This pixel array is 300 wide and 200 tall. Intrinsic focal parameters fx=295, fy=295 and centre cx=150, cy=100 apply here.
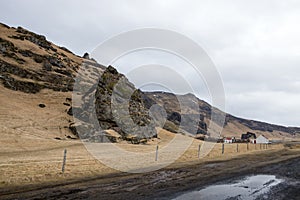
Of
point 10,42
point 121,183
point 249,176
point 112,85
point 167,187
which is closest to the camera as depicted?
point 167,187

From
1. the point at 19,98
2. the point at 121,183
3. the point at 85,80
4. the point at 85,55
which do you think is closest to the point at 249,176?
the point at 121,183

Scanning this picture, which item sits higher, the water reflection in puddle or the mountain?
the mountain

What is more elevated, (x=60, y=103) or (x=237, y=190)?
(x=60, y=103)

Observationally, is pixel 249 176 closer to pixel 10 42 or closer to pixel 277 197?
pixel 277 197

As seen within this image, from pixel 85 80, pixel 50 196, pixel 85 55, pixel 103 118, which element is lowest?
pixel 50 196

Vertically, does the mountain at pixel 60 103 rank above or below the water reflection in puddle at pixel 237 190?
above

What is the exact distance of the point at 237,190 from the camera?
10.8 metres

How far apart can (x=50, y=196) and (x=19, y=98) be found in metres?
49.0

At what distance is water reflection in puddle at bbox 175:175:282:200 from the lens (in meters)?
9.69

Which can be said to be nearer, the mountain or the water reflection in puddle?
the water reflection in puddle

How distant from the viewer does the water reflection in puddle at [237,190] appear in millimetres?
9688

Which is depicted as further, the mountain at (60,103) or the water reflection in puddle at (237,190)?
the mountain at (60,103)

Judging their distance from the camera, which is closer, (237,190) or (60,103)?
(237,190)

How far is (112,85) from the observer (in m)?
66.4
